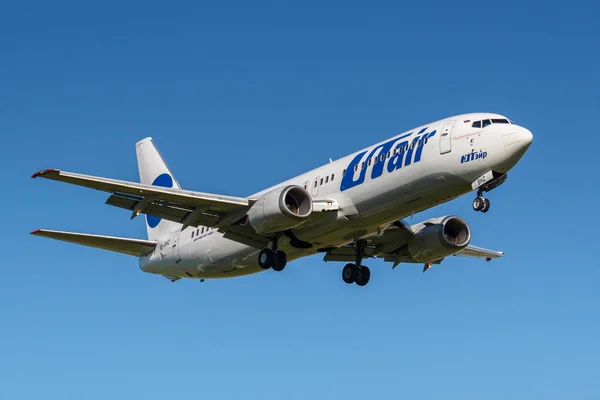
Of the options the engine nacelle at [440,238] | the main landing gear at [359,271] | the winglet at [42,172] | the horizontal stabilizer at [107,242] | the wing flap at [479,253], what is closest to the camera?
the winglet at [42,172]

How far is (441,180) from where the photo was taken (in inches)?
1395

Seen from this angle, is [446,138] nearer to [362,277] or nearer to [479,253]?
[362,277]

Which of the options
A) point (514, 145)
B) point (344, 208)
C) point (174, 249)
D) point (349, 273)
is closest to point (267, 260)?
point (344, 208)

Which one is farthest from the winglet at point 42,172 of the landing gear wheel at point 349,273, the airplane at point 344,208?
the landing gear wheel at point 349,273

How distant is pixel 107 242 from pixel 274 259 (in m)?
8.27

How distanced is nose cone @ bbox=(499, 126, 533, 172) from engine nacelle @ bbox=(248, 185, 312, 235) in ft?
24.6

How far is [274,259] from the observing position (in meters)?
39.4

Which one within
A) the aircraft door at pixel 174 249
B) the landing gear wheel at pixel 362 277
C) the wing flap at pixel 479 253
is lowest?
the landing gear wheel at pixel 362 277

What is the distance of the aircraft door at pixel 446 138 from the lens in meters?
35.4

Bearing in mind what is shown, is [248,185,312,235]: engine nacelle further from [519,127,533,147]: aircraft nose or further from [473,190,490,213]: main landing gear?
[519,127,533,147]: aircraft nose

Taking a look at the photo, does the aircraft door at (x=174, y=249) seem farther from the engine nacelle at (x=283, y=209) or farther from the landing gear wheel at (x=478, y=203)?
the landing gear wheel at (x=478, y=203)

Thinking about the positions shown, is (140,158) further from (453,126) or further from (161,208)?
(453,126)

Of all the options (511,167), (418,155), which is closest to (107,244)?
(418,155)

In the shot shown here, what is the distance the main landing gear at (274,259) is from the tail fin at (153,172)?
8.81 m
